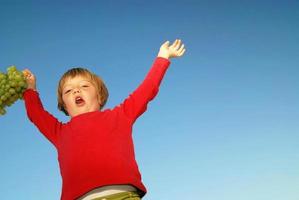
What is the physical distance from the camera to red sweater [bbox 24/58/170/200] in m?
4.92

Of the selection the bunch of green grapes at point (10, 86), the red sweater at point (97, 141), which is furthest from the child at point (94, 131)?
the bunch of green grapes at point (10, 86)

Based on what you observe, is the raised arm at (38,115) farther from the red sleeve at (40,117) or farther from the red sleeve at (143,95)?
the red sleeve at (143,95)

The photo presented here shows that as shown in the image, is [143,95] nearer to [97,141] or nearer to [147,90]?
[147,90]

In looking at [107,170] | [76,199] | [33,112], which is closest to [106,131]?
[107,170]

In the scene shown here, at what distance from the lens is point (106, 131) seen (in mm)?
5273

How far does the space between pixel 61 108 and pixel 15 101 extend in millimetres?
665

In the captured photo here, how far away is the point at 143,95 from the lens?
18.8 feet

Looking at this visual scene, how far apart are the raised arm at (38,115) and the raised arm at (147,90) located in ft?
3.19

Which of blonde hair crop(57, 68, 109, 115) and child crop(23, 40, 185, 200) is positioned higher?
blonde hair crop(57, 68, 109, 115)

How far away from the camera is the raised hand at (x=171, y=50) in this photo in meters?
6.23

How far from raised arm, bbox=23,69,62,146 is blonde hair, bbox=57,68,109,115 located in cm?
24

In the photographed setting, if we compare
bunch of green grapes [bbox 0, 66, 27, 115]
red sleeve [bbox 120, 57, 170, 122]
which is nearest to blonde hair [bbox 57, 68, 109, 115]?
red sleeve [bbox 120, 57, 170, 122]

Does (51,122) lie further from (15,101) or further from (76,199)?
(76,199)

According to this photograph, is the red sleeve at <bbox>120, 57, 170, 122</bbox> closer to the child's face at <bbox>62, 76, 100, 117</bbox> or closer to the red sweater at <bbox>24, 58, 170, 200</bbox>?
the red sweater at <bbox>24, 58, 170, 200</bbox>
